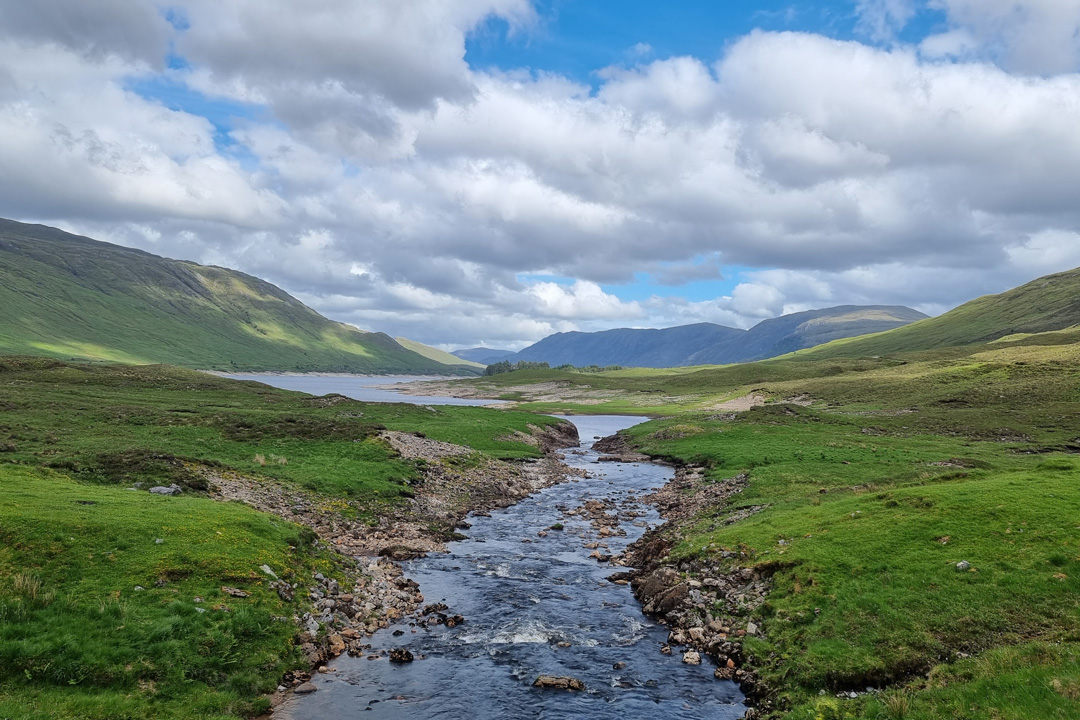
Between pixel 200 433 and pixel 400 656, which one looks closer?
pixel 400 656

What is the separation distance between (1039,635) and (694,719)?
414 inches

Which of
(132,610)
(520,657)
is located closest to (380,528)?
(520,657)

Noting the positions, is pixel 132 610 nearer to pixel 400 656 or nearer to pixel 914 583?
pixel 400 656

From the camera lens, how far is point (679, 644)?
76.4ft

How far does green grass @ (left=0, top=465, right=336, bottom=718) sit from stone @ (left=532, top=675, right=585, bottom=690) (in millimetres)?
8655

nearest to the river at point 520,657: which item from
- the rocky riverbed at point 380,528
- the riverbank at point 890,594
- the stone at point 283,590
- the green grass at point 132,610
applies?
the rocky riverbed at point 380,528

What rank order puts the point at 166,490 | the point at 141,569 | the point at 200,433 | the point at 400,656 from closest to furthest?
the point at 141,569, the point at 400,656, the point at 166,490, the point at 200,433

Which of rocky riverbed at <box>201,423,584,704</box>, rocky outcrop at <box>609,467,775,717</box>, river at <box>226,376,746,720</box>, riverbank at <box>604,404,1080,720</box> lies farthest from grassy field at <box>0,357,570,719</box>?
riverbank at <box>604,404,1080,720</box>

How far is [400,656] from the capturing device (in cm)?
2142

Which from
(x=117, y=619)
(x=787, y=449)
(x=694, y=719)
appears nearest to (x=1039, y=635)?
(x=694, y=719)

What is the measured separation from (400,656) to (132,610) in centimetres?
902

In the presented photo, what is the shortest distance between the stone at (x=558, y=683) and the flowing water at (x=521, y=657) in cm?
25

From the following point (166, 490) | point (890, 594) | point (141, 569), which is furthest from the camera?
point (166, 490)

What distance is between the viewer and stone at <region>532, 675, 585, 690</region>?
2002cm
